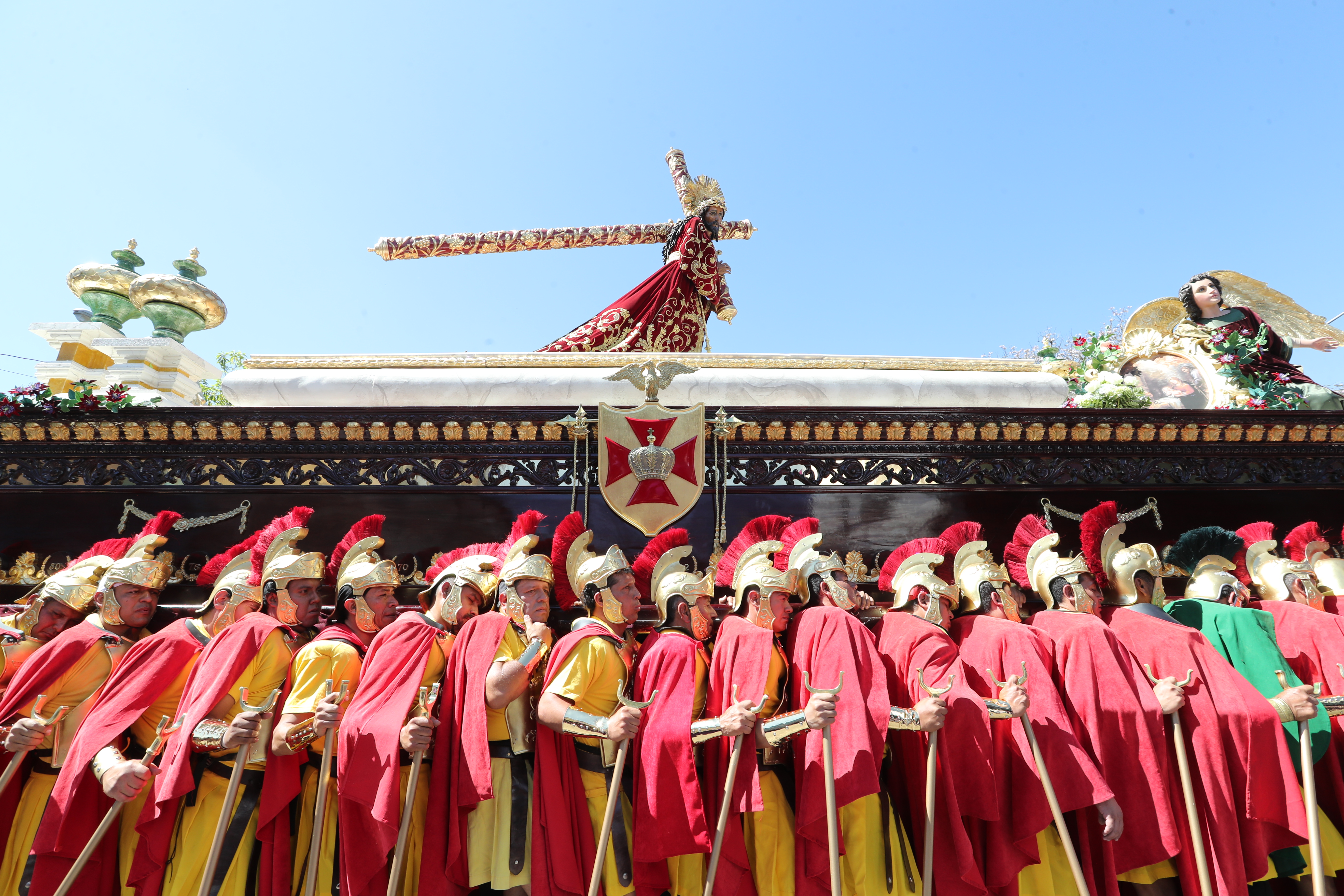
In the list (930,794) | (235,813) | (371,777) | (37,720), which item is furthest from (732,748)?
(37,720)

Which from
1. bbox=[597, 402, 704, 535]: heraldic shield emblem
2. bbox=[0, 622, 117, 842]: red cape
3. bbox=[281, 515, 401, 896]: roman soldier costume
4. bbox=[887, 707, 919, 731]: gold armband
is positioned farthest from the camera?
bbox=[597, 402, 704, 535]: heraldic shield emblem

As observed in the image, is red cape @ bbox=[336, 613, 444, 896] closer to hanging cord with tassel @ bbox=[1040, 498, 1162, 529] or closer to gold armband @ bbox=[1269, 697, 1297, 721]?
gold armband @ bbox=[1269, 697, 1297, 721]

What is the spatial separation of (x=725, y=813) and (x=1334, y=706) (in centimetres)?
394

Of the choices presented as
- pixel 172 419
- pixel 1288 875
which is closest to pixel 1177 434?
pixel 1288 875

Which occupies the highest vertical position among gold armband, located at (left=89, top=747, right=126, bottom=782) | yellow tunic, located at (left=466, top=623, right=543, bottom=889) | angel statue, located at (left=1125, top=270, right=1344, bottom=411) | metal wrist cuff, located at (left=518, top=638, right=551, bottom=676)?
angel statue, located at (left=1125, top=270, right=1344, bottom=411)

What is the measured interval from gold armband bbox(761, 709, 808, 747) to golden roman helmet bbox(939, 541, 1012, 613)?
1.75m

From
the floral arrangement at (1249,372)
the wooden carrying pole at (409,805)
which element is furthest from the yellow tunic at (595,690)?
the floral arrangement at (1249,372)

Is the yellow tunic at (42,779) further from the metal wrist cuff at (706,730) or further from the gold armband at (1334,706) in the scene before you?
the gold armband at (1334,706)

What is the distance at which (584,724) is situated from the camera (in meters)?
4.20

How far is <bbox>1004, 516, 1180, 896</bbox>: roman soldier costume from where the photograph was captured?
4.42 m

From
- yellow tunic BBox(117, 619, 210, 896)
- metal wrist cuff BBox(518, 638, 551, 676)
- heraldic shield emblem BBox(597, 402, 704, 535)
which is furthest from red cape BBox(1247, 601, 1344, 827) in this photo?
yellow tunic BBox(117, 619, 210, 896)

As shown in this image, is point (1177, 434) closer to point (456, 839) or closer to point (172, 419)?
point (456, 839)

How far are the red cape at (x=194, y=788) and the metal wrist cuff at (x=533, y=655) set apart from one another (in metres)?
1.48

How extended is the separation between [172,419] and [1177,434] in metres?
8.92
